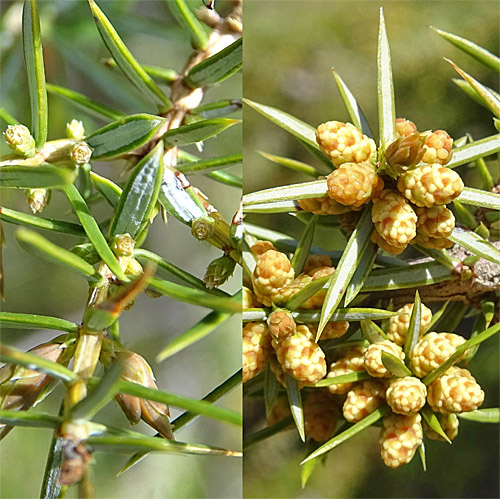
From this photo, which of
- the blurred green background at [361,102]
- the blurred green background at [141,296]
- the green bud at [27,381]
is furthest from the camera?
the blurred green background at [361,102]

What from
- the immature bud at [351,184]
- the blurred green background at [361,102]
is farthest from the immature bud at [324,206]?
the blurred green background at [361,102]

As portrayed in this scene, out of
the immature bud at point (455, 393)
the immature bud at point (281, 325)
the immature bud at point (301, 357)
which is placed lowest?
the immature bud at point (455, 393)

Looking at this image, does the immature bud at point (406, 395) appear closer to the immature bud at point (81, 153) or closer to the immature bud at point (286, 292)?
the immature bud at point (286, 292)

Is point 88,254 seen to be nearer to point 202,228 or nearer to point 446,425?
point 202,228

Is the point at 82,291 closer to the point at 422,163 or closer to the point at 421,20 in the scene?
the point at 422,163

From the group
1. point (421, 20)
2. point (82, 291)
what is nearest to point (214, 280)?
point (82, 291)

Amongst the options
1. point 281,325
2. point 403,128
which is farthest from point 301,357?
point 403,128

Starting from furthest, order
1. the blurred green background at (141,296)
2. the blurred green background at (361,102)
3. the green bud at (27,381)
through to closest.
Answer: the blurred green background at (361,102)
the blurred green background at (141,296)
the green bud at (27,381)
